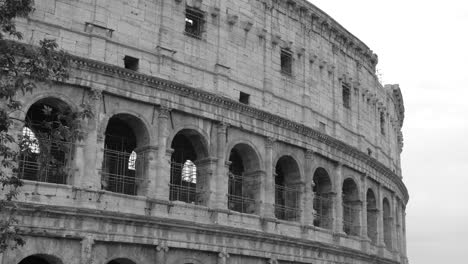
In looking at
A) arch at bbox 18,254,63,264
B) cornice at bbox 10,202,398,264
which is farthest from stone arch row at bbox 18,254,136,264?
cornice at bbox 10,202,398,264

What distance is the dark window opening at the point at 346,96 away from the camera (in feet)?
119

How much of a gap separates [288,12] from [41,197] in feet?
49.4

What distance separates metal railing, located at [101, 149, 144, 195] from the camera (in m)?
25.1

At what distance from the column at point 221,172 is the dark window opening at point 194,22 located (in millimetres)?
3860

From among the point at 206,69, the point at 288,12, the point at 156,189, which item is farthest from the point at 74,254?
the point at 288,12

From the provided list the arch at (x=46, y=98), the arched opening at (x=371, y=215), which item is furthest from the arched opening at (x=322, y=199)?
the arch at (x=46, y=98)

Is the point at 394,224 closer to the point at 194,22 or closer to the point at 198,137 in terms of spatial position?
the point at 198,137

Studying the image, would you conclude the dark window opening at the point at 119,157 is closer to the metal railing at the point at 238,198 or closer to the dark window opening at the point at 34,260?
the dark window opening at the point at 34,260

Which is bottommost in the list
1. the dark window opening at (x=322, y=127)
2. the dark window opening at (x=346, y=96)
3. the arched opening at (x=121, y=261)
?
the arched opening at (x=121, y=261)

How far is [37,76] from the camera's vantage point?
1334 cm

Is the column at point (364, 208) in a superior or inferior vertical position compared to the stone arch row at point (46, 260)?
superior

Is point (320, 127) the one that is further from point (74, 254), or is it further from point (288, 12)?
point (74, 254)

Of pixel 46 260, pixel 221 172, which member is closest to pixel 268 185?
pixel 221 172

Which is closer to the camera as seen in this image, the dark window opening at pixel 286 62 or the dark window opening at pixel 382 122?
the dark window opening at pixel 286 62
